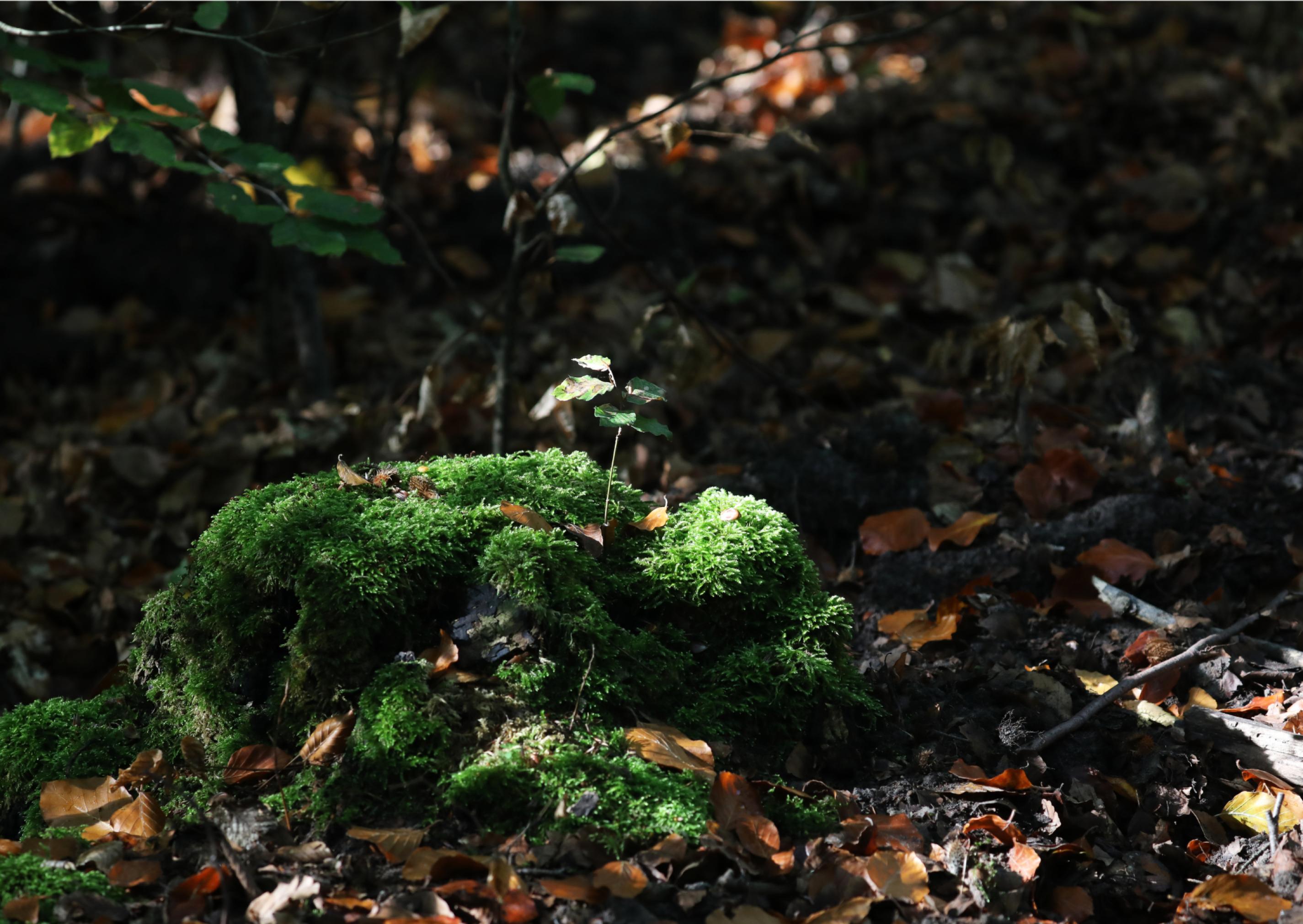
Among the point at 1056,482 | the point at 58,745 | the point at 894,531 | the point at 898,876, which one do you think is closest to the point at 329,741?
the point at 58,745

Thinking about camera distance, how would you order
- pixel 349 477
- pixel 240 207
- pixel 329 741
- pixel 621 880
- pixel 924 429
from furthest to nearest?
1. pixel 924 429
2. pixel 240 207
3. pixel 349 477
4. pixel 329 741
5. pixel 621 880

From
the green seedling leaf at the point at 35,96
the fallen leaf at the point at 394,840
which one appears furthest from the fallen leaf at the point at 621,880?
the green seedling leaf at the point at 35,96

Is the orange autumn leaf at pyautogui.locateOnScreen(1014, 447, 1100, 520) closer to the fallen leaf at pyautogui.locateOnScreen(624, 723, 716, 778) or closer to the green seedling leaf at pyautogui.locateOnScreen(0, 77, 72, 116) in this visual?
the fallen leaf at pyautogui.locateOnScreen(624, 723, 716, 778)

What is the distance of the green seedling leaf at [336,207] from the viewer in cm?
297

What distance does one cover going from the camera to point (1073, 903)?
5.98 feet

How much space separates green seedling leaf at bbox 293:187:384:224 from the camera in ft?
9.75

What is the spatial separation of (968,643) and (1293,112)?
4.58 m

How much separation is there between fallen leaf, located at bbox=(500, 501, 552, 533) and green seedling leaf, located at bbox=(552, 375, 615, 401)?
0.84 feet

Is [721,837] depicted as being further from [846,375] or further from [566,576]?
[846,375]

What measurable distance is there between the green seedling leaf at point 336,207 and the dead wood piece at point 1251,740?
2505mm

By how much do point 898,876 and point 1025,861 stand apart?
27cm

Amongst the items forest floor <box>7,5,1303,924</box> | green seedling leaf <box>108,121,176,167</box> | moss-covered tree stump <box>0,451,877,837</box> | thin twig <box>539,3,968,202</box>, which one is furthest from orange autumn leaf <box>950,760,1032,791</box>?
green seedling leaf <box>108,121,176,167</box>

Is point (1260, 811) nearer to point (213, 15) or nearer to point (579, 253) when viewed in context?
point (579, 253)

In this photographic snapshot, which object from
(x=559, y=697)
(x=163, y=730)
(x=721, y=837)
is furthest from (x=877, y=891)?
(x=163, y=730)
